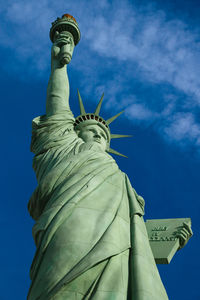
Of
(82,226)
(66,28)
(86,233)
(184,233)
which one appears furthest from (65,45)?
(86,233)

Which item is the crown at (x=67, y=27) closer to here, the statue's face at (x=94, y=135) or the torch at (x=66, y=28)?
the torch at (x=66, y=28)

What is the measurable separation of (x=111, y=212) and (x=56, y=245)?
4.41ft

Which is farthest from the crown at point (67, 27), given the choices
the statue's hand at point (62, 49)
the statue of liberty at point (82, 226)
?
the statue of liberty at point (82, 226)

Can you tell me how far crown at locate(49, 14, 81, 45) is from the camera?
14.0m

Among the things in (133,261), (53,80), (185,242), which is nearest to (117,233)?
(133,261)

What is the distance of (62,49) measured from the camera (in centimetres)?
1299

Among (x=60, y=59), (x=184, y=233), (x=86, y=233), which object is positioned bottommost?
(x=86, y=233)

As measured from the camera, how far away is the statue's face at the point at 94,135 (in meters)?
12.0

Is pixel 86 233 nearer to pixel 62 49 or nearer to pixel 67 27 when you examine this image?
pixel 62 49

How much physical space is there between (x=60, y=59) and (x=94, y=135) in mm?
2321

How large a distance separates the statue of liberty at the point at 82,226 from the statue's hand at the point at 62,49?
179 cm

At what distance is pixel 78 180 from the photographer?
8.95 m

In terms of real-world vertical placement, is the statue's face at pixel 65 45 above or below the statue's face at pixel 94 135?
above

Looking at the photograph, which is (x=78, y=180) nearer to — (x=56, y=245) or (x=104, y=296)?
(x=56, y=245)
